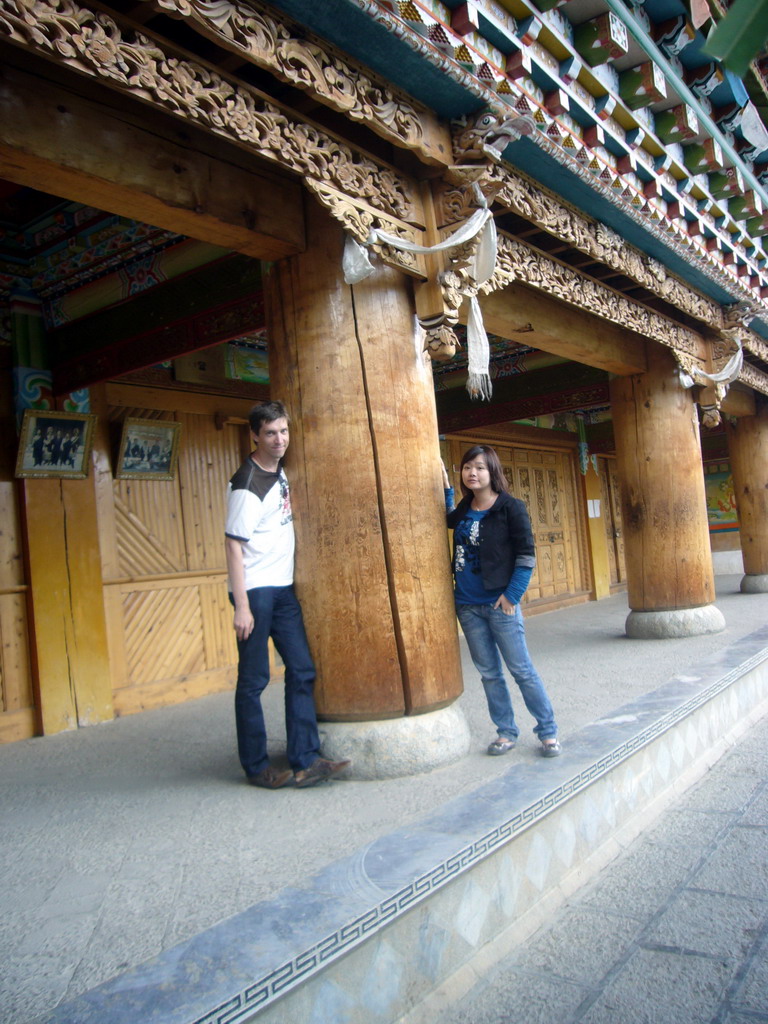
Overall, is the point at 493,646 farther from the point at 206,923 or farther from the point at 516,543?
the point at 206,923

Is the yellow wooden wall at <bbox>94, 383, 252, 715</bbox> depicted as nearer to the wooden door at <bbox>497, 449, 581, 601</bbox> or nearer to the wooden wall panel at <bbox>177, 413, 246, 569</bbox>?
the wooden wall panel at <bbox>177, 413, 246, 569</bbox>

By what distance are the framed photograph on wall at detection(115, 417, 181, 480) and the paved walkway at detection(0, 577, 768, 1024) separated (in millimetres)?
1965

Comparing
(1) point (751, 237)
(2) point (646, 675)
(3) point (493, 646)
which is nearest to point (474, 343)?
(3) point (493, 646)

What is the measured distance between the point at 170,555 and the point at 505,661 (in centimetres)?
362

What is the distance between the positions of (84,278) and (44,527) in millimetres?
1707

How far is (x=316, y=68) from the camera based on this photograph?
3.04m

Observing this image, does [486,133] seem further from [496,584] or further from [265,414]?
[496,584]

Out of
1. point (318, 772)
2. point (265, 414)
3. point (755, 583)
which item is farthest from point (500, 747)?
point (755, 583)

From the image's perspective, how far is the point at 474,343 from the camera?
3.92 m

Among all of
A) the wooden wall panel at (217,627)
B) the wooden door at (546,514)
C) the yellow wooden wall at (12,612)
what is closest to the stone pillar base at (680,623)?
the wooden wall panel at (217,627)

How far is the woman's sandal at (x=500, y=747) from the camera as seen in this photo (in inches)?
142

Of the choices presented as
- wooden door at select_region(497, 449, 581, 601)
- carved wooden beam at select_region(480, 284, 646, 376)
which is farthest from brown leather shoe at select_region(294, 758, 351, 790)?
wooden door at select_region(497, 449, 581, 601)

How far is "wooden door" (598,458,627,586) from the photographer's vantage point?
14.4m

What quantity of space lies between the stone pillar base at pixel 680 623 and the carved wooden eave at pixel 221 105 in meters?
4.56
